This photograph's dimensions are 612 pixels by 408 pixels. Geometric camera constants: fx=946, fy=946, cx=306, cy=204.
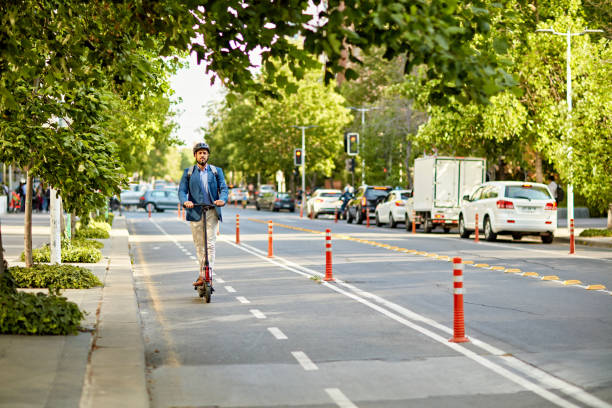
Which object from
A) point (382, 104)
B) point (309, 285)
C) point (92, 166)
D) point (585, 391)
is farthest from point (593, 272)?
point (382, 104)

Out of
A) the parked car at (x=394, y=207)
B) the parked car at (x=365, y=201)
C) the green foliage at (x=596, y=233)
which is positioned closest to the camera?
the green foliage at (x=596, y=233)

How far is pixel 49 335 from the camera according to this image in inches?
348

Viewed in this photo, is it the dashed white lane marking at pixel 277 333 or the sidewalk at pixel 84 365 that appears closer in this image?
the sidewalk at pixel 84 365

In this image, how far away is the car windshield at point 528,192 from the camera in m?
26.9

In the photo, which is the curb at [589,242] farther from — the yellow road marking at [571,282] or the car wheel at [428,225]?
the yellow road marking at [571,282]

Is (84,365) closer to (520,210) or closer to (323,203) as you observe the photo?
(520,210)

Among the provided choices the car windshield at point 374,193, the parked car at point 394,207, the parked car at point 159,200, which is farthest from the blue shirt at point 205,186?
the parked car at point 159,200

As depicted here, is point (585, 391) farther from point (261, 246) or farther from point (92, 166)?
point (261, 246)

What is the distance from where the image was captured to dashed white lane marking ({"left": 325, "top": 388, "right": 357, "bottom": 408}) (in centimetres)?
660

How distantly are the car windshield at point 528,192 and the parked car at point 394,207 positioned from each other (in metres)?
10.7

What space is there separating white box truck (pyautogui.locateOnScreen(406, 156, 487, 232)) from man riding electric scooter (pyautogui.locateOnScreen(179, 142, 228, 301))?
2129cm

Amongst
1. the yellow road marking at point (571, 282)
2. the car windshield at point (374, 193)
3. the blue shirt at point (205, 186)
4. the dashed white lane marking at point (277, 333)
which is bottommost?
the dashed white lane marking at point (277, 333)

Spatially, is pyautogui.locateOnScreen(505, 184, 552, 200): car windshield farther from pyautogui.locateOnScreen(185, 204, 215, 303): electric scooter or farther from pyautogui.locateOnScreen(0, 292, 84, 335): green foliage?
pyautogui.locateOnScreen(0, 292, 84, 335): green foliage

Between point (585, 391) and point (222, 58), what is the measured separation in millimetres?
4523
